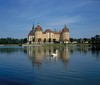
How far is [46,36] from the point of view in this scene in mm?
120625

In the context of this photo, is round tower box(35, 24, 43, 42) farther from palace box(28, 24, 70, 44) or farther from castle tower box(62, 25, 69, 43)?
castle tower box(62, 25, 69, 43)

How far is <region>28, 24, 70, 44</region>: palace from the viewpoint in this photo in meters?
118

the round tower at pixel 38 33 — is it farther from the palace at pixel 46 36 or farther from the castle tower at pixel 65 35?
the castle tower at pixel 65 35

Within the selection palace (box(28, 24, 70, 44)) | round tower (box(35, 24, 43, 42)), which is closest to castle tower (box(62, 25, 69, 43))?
palace (box(28, 24, 70, 44))

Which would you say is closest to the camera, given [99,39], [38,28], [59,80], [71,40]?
[59,80]

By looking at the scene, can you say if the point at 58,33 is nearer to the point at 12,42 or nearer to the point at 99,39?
the point at 12,42

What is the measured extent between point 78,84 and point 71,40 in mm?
118017

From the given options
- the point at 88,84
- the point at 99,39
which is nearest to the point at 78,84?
the point at 88,84

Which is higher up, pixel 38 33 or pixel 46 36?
pixel 38 33

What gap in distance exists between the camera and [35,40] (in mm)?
118812

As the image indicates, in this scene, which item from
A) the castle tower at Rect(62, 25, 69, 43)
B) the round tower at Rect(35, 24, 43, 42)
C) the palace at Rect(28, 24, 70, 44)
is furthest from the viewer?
the castle tower at Rect(62, 25, 69, 43)

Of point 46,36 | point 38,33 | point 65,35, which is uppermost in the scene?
point 38,33

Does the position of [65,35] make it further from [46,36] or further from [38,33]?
[38,33]

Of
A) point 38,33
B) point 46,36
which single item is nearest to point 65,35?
point 46,36
